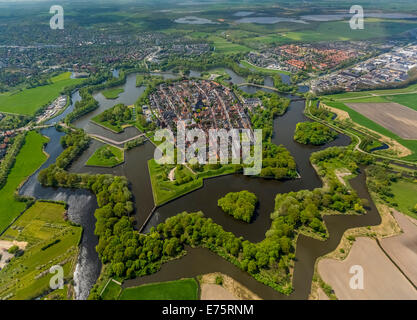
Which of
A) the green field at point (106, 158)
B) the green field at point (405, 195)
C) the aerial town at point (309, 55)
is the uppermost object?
the aerial town at point (309, 55)

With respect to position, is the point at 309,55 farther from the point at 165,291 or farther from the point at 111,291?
the point at 111,291

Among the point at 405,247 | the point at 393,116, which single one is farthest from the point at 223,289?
the point at 393,116

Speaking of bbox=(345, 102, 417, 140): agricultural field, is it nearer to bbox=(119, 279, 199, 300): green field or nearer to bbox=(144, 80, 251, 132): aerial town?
bbox=(144, 80, 251, 132): aerial town

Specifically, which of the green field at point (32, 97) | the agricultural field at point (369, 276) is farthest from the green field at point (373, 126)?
the green field at point (32, 97)

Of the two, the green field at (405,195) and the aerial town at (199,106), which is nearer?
the green field at (405,195)

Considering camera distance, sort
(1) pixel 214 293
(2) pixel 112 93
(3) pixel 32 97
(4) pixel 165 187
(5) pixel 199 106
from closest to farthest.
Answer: (1) pixel 214 293
(4) pixel 165 187
(5) pixel 199 106
(3) pixel 32 97
(2) pixel 112 93

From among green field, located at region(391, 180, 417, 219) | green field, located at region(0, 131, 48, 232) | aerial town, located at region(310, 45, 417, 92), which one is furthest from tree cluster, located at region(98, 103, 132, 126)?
aerial town, located at region(310, 45, 417, 92)

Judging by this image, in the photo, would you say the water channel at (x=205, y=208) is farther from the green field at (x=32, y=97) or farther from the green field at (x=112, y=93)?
the green field at (x=112, y=93)
